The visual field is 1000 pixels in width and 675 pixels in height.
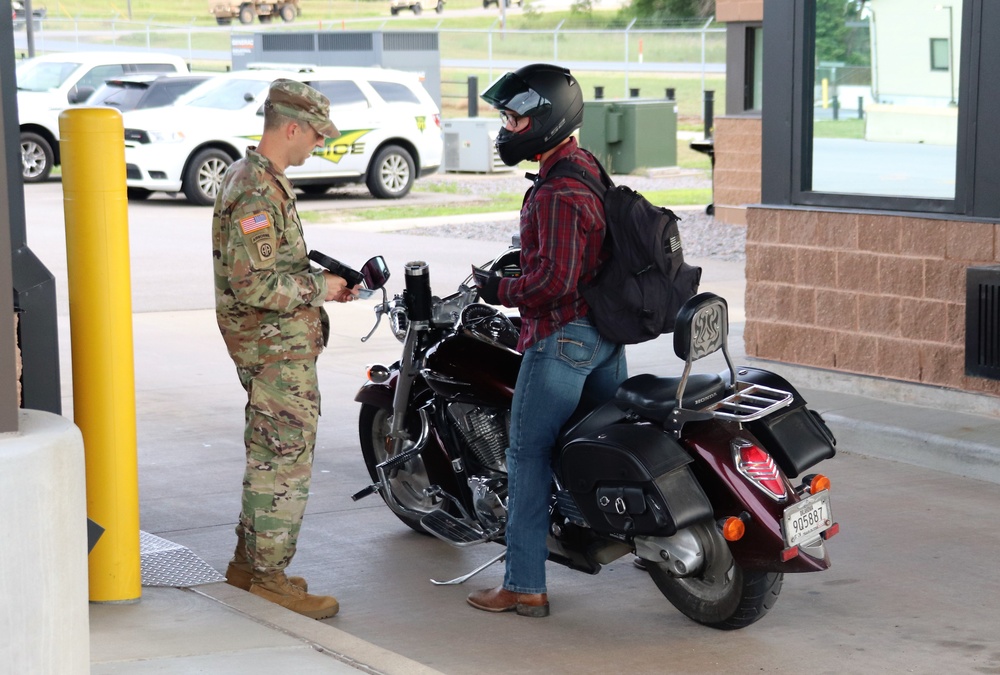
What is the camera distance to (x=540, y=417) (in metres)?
4.89

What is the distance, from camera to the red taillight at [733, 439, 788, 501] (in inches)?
180

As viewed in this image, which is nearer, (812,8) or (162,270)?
(812,8)

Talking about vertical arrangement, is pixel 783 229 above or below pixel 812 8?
below

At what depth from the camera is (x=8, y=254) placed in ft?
11.2

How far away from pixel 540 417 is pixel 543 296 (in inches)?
17.0

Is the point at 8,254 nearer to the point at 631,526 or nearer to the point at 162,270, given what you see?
the point at 631,526

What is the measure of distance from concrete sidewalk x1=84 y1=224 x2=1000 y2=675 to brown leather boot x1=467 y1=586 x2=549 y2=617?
90 mm

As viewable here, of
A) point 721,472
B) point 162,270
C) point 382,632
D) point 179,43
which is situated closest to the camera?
point 721,472

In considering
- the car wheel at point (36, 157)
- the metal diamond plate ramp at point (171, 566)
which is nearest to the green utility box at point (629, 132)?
the car wheel at point (36, 157)

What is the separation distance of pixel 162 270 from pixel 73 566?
36.6ft

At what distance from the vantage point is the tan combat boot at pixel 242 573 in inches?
203

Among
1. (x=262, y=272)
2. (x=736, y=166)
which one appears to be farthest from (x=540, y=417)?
(x=736, y=166)

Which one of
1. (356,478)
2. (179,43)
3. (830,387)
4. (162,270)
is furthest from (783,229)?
(179,43)

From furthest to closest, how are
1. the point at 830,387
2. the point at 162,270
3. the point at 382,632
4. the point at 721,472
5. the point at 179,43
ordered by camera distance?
the point at 179,43
the point at 162,270
the point at 830,387
the point at 382,632
the point at 721,472
